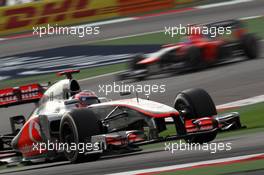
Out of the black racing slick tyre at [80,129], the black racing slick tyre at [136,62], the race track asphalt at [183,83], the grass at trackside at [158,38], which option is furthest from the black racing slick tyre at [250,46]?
the black racing slick tyre at [80,129]

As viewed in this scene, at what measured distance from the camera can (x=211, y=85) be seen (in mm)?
19344

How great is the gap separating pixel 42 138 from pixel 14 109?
7592 mm

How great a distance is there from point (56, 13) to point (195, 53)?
34.1 ft

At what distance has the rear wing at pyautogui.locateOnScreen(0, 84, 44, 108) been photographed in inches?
523

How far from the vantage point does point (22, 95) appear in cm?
→ 1335

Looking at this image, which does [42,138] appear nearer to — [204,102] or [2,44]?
[204,102]

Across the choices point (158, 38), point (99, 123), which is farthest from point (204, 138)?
point (158, 38)

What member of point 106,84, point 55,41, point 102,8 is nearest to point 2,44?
point 55,41

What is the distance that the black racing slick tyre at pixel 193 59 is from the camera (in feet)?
67.5

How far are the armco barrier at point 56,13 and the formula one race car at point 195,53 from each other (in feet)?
29.7

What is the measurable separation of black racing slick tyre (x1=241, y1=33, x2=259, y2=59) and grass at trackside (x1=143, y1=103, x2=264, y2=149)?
18.9 feet
